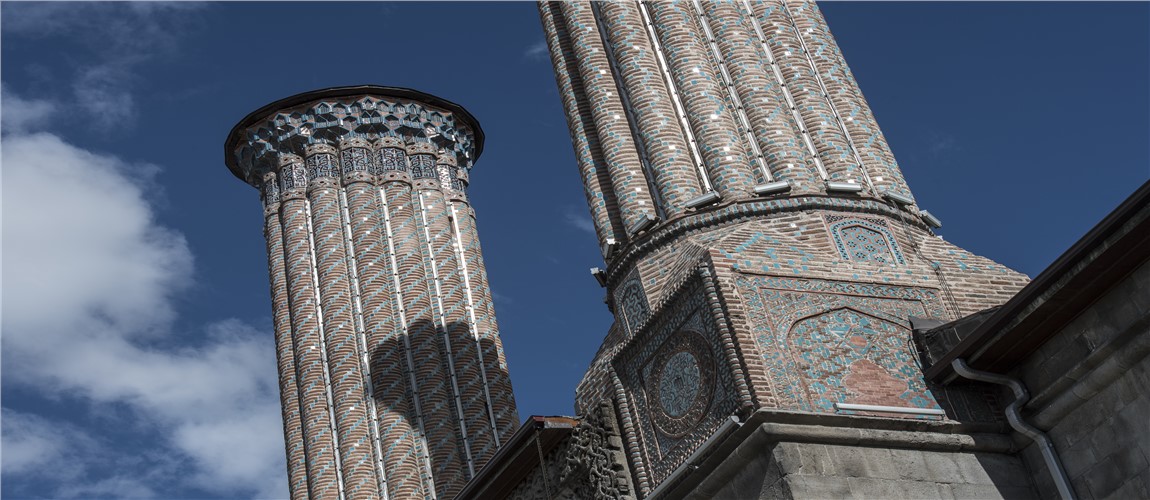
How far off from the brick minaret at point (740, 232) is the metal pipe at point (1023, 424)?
0.25 m

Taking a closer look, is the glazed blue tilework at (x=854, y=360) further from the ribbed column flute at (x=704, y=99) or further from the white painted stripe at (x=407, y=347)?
the white painted stripe at (x=407, y=347)

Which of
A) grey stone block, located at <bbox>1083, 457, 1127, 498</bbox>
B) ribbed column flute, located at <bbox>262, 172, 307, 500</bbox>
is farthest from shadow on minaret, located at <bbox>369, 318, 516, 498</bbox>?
grey stone block, located at <bbox>1083, 457, 1127, 498</bbox>

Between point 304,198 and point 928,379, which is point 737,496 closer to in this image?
point 928,379

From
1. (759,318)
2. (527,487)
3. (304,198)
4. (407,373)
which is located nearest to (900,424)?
(759,318)

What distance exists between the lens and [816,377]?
822 cm

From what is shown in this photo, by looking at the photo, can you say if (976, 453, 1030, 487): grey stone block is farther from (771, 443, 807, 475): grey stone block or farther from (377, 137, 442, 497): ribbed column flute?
(377, 137, 442, 497): ribbed column flute

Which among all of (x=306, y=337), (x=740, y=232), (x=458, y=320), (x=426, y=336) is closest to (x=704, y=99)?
(x=740, y=232)

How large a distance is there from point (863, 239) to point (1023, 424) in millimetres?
1872

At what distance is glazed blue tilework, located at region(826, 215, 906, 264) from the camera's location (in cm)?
930

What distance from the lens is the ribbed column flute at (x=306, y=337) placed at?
59.9 feet

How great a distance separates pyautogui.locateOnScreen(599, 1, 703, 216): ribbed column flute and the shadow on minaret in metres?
7.59

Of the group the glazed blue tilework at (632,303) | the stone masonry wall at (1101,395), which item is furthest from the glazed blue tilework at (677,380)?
the stone masonry wall at (1101,395)

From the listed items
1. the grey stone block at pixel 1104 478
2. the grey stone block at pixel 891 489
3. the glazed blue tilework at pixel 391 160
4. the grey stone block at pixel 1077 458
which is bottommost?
the grey stone block at pixel 1104 478

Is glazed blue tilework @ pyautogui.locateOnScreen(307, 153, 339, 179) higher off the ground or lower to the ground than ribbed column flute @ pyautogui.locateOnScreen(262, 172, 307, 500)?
higher
